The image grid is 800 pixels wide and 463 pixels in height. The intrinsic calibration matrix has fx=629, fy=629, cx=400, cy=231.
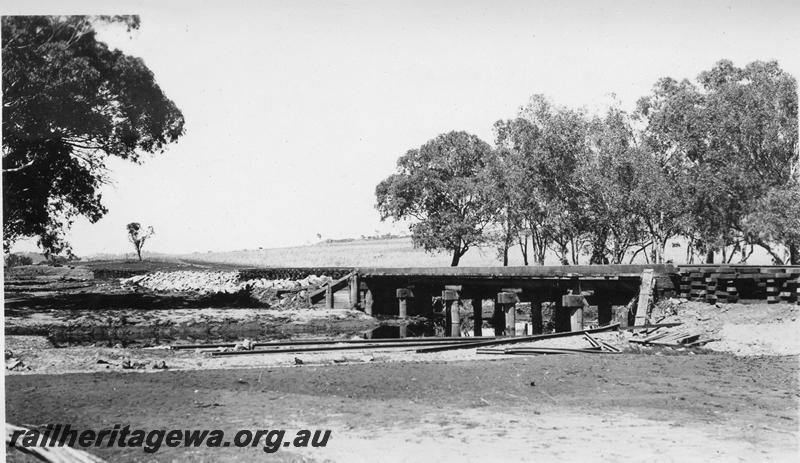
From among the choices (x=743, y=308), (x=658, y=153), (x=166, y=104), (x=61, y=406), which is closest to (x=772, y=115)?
(x=658, y=153)

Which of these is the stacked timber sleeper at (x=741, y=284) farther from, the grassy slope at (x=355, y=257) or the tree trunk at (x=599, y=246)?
the grassy slope at (x=355, y=257)

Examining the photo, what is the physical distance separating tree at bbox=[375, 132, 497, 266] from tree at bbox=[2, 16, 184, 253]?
21.1 meters

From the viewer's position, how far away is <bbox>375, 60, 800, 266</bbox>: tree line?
26.9 metres

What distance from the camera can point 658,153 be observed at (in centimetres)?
3112

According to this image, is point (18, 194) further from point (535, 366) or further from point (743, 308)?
point (743, 308)

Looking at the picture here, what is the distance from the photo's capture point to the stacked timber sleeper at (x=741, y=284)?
13906 mm

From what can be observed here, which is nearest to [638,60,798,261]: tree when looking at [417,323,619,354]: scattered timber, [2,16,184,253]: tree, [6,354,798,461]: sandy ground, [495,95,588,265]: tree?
[495,95,588,265]: tree

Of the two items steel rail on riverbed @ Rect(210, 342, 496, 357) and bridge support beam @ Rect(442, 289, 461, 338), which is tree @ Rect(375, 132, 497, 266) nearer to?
bridge support beam @ Rect(442, 289, 461, 338)

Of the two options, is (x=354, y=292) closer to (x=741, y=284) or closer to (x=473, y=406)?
(x=741, y=284)

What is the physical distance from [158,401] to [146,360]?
4.84 meters

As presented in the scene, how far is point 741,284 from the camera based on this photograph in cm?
1470

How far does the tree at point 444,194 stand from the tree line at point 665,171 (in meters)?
2.49

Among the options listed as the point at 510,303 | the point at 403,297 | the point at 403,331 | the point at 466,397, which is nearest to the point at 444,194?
the point at 403,297

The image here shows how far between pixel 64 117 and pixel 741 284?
18501 mm
